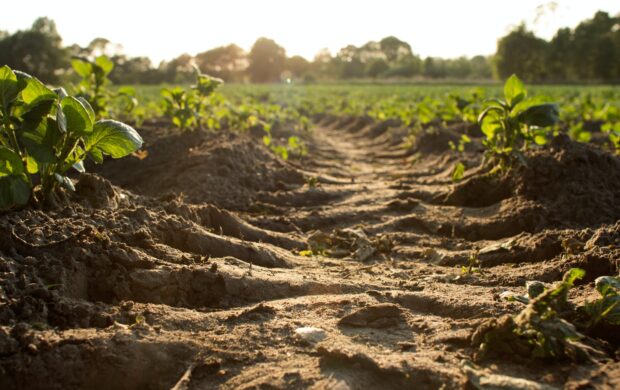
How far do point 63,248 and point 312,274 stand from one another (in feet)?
4.39

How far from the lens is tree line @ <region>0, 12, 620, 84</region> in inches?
1827

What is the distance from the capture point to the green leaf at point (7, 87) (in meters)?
2.69

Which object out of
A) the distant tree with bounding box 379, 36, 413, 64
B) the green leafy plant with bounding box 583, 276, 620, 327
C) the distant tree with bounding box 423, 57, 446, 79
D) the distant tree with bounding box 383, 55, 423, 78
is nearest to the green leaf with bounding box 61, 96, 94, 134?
the green leafy plant with bounding box 583, 276, 620, 327

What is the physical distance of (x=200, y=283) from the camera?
256 centimetres

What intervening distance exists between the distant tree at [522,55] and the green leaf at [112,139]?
63148 millimetres

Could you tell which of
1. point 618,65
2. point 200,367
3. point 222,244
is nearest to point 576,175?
point 222,244

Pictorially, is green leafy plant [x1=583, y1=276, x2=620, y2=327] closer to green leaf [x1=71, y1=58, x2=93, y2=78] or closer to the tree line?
green leaf [x1=71, y1=58, x2=93, y2=78]

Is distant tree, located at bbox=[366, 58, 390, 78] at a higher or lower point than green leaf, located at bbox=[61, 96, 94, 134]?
higher

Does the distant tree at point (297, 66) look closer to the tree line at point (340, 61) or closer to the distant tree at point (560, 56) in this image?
the tree line at point (340, 61)

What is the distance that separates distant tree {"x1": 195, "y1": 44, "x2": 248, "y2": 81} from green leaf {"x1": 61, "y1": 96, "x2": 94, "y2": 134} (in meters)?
83.1

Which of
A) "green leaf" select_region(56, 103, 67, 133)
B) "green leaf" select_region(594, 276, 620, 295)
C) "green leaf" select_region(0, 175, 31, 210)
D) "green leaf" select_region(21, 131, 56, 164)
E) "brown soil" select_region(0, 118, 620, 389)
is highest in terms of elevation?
"green leaf" select_region(56, 103, 67, 133)

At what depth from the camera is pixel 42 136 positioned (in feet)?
9.12

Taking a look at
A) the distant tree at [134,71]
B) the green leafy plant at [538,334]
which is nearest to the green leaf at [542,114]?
the green leafy plant at [538,334]

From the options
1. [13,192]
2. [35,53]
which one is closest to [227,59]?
[35,53]
